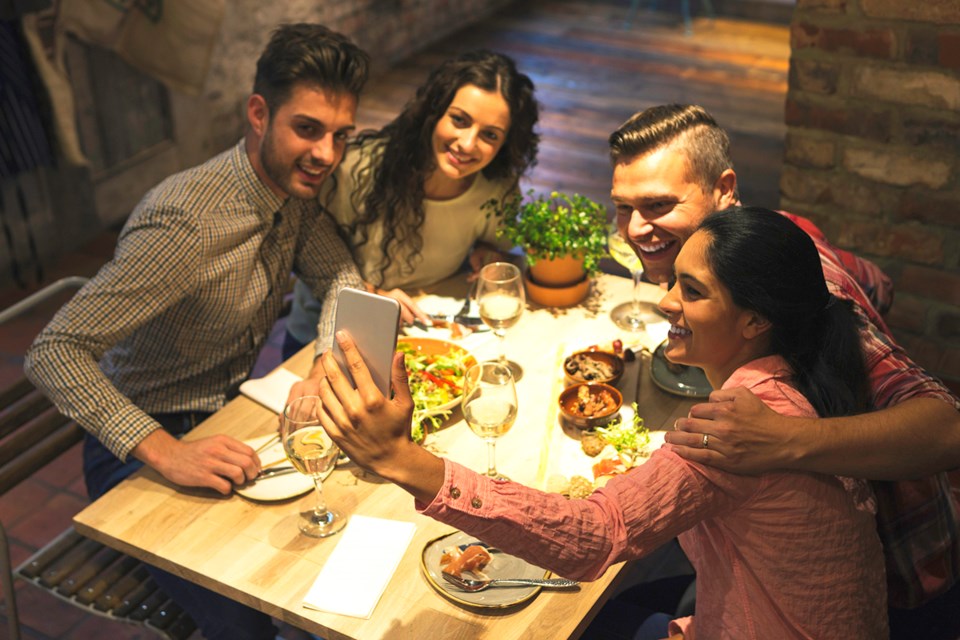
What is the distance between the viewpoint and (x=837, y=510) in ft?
5.34

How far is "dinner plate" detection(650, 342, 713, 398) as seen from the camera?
2281mm

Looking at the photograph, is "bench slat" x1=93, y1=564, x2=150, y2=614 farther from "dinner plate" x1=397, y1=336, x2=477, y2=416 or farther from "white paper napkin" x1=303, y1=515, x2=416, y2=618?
"dinner plate" x1=397, y1=336, x2=477, y2=416

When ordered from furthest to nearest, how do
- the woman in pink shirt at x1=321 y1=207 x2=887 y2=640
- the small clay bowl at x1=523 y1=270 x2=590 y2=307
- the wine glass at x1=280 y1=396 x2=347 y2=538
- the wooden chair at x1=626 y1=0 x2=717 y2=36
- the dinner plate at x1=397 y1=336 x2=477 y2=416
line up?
the wooden chair at x1=626 y1=0 x2=717 y2=36, the small clay bowl at x1=523 y1=270 x2=590 y2=307, the dinner plate at x1=397 y1=336 x2=477 y2=416, the wine glass at x1=280 y1=396 x2=347 y2=538, the woman in pink shirt at x1=321 y1=207 x2=887 y2=640

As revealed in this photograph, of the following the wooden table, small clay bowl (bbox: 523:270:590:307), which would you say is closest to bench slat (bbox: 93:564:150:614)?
the wooden table

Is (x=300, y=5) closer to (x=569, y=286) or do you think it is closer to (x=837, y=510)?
(x=569, y=286)

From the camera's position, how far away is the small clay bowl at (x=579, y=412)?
2.16 metres

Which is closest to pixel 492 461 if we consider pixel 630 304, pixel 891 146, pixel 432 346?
pixel 432 346

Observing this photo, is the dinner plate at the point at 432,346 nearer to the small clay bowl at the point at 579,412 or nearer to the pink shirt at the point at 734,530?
the small clay bowl at the point at 579,412

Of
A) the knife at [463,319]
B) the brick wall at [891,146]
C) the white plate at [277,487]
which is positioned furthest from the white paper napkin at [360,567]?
the brick wall at [891,146]

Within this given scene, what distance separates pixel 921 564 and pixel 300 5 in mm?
5058

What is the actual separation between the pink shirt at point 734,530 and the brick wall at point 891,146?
5.21 feet

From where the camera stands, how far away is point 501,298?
91.2 inches

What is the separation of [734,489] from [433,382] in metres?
0.87

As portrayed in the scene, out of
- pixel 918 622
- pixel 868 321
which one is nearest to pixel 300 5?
pixel 868 321
